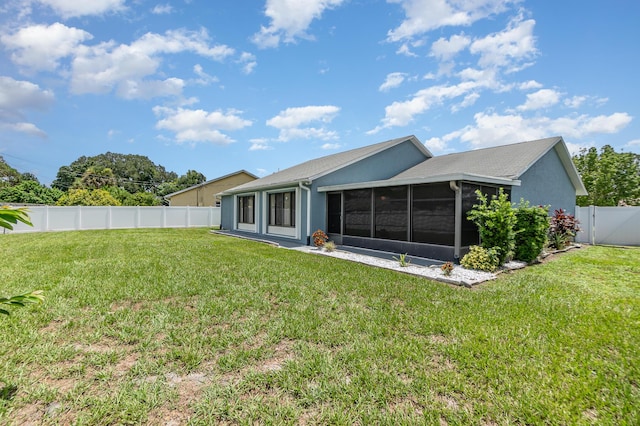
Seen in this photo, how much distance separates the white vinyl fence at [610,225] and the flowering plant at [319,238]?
41.0 ft

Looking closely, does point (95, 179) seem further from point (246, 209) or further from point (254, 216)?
point (254, 216)

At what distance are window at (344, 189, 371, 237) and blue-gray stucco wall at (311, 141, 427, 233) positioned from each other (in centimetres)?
117

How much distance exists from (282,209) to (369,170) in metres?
4.63

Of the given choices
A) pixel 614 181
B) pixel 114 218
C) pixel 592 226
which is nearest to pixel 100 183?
pixel 114 218

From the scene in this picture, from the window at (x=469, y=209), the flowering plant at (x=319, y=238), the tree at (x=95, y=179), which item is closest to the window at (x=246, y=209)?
the flowering plant at (x=319, y=238)

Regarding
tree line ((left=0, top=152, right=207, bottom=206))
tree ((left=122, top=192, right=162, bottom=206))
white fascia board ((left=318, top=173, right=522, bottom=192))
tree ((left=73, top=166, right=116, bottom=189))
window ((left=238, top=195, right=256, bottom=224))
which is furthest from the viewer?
tree ((left=73, top=166, right=116, bottom=189))

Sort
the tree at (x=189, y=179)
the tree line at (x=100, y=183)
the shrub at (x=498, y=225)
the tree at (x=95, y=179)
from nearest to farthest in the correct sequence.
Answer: the shrub at (x=498, y=225)
the tree line at (x=100, y=183)
the tree at (x=95, y=179)
the tree at (x=189, y=179)

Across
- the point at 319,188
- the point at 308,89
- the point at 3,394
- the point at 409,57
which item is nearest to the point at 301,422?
the point at 3,394

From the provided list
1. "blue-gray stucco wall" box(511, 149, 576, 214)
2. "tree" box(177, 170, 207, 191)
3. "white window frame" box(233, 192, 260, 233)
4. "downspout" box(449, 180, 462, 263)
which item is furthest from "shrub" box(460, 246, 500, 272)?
"tree" box(177, 170, 207, 191)

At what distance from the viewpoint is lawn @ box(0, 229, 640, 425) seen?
2.37 m

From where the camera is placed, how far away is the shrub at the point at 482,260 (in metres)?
7.58

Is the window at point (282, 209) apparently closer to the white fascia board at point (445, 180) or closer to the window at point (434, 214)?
the white fascia board at point (445, 180)

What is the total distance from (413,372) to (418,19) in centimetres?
1092

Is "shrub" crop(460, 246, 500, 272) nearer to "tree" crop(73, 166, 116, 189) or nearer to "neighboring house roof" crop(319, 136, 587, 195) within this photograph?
"neighboring house roof" crop(319, 136, 587, 195)
